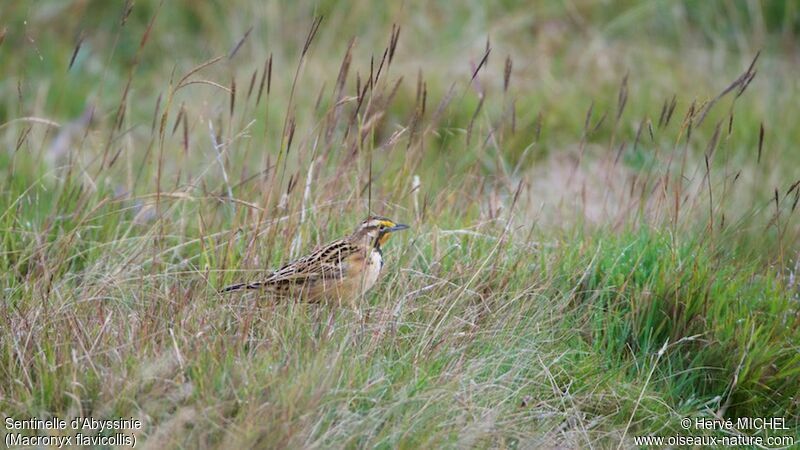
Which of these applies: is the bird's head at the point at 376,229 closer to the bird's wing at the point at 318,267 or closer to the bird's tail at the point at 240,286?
the bird's wing at the point at 318,267

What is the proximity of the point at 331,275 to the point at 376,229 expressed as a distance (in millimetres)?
355

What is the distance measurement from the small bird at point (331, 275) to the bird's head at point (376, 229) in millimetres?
15

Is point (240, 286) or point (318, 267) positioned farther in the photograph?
point (318, 267)

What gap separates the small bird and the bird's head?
0.01 meters

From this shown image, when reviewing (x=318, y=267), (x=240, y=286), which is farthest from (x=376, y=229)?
(x=240, y=286)

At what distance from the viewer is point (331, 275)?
15.4 feet

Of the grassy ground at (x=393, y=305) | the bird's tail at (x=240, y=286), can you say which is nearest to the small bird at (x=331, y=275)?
Answer: the bird's tail at (x=240, y=286)

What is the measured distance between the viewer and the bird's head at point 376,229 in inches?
192

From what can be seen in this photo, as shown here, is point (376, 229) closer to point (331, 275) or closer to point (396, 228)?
point (396, 228)

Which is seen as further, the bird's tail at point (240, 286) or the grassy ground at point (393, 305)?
the bird's tail at point (240, 286)

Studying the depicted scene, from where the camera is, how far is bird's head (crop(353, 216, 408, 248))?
4.88m

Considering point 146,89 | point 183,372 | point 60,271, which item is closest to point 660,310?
point 183,372

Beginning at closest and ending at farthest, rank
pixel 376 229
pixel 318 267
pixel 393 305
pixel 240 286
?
pixel 393 305 < pixel 240 286 < pixel 318 267 < pixel 376 229

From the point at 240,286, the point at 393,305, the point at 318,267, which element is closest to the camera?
the point at 393,305
